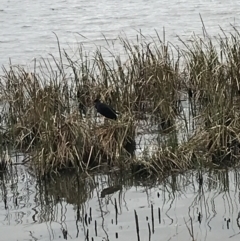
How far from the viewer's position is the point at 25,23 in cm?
1627

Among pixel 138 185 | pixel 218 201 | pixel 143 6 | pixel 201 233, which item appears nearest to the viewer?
pixel 201 233

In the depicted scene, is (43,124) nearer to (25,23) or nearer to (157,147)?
(157,147)

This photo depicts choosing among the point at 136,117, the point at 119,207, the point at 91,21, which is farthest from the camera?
the point at 91,21

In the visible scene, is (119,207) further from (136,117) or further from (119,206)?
(136,117)

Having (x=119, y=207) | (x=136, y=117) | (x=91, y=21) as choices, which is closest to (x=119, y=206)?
(x=119, y=207)

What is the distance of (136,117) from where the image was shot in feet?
24.9

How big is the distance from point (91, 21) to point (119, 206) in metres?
11.4

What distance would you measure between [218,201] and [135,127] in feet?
5.63

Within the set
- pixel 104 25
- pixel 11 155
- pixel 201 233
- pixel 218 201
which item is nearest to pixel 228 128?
pixel 218 201

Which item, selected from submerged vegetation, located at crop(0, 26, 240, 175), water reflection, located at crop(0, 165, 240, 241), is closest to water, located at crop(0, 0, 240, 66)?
submerged vegetation, located at crop(0, 26, 240, 175)

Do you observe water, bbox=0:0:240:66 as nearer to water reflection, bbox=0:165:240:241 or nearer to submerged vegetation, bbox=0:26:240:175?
submerged vegetation, bbox=0:26:240:175

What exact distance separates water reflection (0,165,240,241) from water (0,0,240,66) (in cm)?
622

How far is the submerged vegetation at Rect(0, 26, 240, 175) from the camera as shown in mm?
6125

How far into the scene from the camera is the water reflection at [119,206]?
4.87 m
